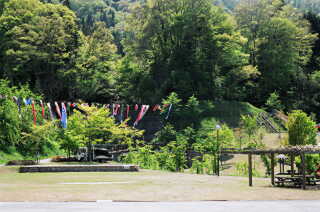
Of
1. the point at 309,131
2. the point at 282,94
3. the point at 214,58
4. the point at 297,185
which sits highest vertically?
the point at 214,58

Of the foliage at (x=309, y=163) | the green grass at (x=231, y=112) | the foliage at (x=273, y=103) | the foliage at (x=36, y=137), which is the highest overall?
the foliage at (x=273, y=103)

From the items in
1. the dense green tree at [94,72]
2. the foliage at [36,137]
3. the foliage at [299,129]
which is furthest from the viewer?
the dense green tree at [94,72]

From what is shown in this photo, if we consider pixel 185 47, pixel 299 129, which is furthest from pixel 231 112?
pixel 299 129

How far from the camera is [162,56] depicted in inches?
2714

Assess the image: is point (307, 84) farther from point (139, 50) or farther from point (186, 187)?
point (186, 187)

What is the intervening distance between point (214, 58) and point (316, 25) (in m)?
26.9

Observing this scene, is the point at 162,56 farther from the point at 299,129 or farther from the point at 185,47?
the point at 299,129

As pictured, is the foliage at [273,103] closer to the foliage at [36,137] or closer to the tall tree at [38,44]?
the tall tree at [38,44]

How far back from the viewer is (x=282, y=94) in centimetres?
7638

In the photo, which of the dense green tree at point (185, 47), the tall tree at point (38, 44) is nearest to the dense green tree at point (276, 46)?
the dense green tree at point (185, 47)

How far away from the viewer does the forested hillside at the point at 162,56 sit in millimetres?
63438

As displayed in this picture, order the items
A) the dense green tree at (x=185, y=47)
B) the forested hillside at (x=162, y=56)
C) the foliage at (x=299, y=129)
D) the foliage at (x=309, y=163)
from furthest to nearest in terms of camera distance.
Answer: the dense green tree at (x=185, y=47)
the forested hillside at (x=162, y=56)
the foliage at (x=299, y=129)
the foliage at (x=309, y=163)

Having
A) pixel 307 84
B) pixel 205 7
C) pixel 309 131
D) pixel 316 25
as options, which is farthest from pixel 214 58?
pixel 309 131

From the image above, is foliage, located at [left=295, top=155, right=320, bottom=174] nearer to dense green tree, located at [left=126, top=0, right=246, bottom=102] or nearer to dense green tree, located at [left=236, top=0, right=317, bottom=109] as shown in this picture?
dense green tree, located at [left=126, top=0, right=246, bottom=102]
